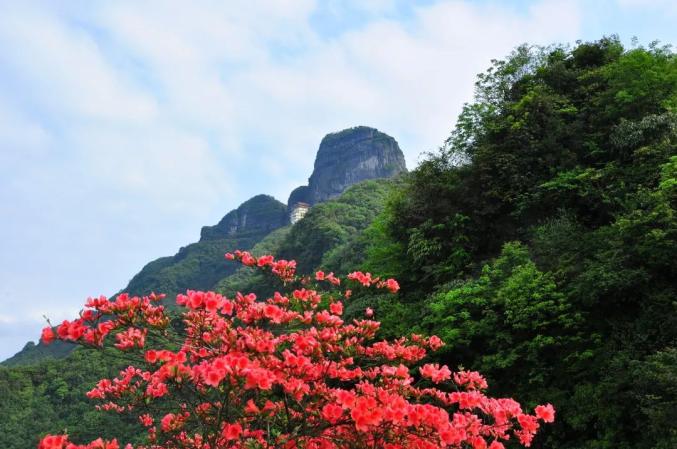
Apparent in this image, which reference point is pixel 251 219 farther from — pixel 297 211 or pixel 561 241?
pixel 561 241

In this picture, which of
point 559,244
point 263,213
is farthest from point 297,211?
point 559,244

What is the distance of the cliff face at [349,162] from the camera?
123 metres

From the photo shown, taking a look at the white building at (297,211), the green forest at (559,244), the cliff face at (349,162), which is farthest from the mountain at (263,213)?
the green forest at (559,244)

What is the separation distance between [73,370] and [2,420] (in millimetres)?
7284

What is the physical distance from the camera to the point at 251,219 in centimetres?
13738

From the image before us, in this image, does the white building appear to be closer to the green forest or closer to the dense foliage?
the green forest

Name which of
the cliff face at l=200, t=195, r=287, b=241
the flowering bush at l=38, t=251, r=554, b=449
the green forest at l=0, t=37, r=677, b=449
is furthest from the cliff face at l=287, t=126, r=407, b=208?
the flowering bush at l=38, t=251, r=554, b=449

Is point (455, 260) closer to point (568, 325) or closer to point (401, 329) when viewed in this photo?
point (401, 329)

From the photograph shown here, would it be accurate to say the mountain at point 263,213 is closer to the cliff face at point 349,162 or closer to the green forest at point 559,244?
the cliff face at point 349,162

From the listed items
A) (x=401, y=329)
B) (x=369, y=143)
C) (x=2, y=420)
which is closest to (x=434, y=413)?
(x=401, y=329)

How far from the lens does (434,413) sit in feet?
10.8

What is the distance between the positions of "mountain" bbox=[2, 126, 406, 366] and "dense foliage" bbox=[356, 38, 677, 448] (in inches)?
3817

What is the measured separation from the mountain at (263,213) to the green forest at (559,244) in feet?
318

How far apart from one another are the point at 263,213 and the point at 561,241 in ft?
426
